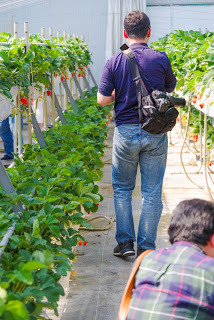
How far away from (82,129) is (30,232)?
2.34m

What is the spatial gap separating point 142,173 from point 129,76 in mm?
655

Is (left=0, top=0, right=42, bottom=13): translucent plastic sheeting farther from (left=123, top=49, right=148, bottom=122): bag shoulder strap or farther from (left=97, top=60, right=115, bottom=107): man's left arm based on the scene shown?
(left=123, top=49, right=148, bottom=122): bag shoulder strap

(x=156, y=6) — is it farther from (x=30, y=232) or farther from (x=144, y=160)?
(x=30, y=232)

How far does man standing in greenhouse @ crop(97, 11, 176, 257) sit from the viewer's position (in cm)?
361

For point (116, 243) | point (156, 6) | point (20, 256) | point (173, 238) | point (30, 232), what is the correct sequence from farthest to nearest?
Result: point (156, 6), point (116, 243), point (30, 232), point (20, 256), point (173, 238)

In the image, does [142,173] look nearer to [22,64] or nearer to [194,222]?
[22,64]

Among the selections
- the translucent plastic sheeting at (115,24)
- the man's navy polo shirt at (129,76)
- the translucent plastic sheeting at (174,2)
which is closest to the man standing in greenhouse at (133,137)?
the man's navy polo shirt at (129,76)

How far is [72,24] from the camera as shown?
1041cm

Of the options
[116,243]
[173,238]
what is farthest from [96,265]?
[173,238]

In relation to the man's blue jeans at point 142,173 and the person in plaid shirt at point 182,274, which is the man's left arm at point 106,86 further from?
the person in plaid shirt at point 182,274

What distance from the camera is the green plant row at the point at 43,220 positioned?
6.46 feet

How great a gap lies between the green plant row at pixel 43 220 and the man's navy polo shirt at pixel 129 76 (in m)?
0.48

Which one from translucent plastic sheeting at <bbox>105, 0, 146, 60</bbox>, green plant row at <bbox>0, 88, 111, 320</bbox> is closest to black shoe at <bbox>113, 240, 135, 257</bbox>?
green plant row at <bbox>0, 88, 111, 320</bbox>

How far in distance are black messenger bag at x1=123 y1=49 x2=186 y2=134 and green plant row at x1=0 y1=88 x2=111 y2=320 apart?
20.4 inches
